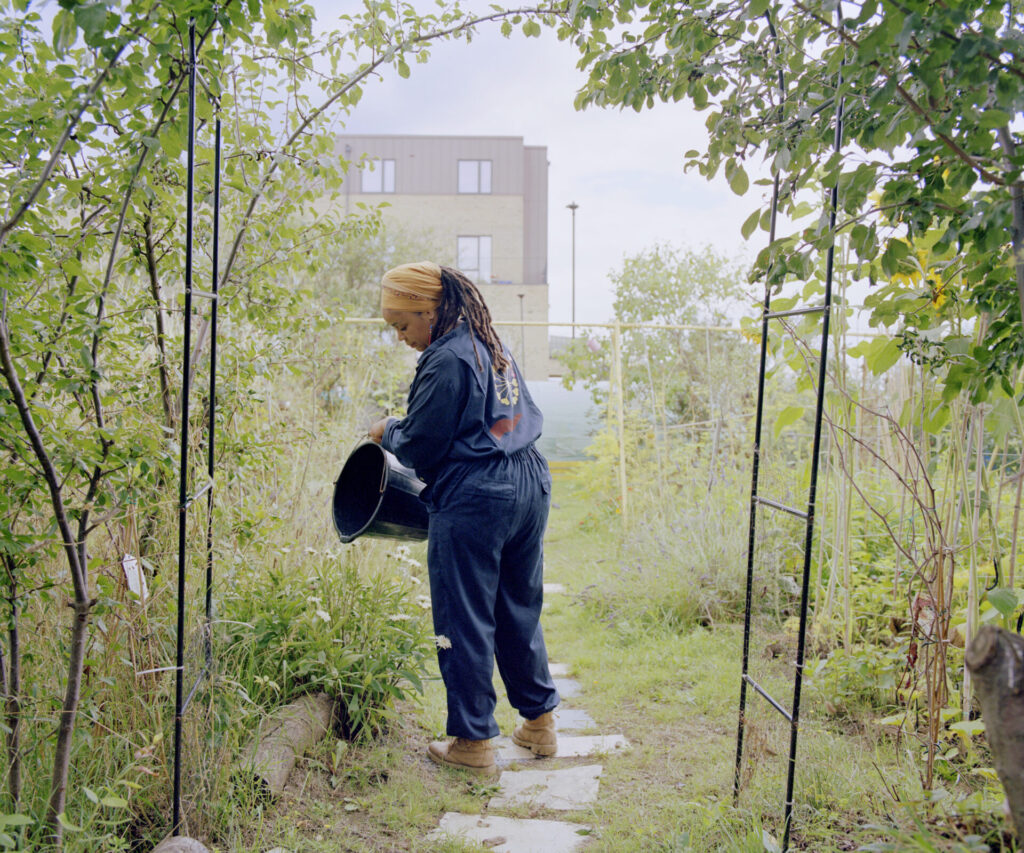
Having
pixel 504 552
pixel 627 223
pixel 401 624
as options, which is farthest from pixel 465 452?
pixel 627 223

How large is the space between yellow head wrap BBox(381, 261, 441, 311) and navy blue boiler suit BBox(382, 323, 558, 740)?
0.16 m

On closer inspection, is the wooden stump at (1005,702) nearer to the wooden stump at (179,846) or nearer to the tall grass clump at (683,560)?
the wooden stump at (179,846)

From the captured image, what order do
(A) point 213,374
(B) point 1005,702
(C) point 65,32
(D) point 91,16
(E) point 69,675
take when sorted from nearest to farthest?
(B) point 1005,702 < (D) point 91,16 < (C) point 65,32 < (E) point 69,675 < (A) point 213,374

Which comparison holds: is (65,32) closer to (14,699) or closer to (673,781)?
(14,699)

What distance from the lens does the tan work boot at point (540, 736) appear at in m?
3.07

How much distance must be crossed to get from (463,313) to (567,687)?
1.95 metres

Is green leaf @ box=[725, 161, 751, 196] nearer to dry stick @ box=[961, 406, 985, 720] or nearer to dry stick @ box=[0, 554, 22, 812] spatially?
dry stick @ box=[961, 406, 985, 720]

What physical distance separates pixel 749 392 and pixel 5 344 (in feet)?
19.9

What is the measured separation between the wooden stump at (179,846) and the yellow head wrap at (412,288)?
1.71 meters

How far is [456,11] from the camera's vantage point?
280cm

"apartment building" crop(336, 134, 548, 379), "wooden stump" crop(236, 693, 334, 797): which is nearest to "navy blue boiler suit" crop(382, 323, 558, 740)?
"wooden stump" crop(236, 693, 334, 797)

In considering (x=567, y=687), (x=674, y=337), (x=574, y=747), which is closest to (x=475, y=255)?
(x=674, y=337)

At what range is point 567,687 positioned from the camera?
3836 mm

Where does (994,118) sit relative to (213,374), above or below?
above
